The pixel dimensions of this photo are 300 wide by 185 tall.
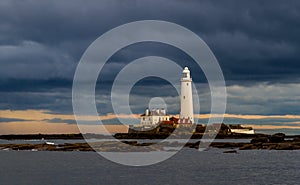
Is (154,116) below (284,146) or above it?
above

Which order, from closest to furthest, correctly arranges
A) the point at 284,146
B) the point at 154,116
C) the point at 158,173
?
the point at 158,173, the point at 284,146, the point at 154,116

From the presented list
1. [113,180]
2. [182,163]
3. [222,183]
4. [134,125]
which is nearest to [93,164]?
[182,163]

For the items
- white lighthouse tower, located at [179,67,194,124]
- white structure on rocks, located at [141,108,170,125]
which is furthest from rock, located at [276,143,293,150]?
white structure on rocks, located at [141,108,170,125]

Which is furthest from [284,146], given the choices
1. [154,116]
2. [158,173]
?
[154,116]

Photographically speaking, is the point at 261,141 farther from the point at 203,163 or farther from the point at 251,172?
the point at 251,172

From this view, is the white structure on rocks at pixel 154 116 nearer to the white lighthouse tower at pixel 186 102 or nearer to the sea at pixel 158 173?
the white lighthouse tower at pixel 186 102

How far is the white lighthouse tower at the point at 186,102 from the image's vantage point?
123250 mm

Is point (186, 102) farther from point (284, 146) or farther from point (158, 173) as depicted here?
point (158, 173)

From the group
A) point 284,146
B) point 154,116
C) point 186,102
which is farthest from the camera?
point 154,116

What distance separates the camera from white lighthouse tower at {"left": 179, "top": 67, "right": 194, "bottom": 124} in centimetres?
12325

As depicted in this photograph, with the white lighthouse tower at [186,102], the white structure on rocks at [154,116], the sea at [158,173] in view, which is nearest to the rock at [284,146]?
the sea at [158,173]

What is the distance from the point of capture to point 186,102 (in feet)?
405

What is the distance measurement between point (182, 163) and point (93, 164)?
10847 millimetres

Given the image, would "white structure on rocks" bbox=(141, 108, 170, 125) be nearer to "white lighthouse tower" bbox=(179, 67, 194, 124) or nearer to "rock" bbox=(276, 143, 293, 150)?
"white lighthouse tower" bbox=(179, 67, 194, 124)
